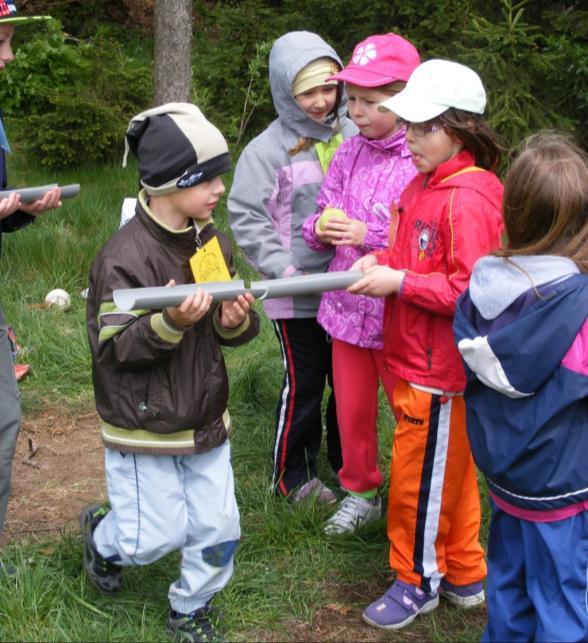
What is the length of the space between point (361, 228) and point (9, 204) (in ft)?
3.97

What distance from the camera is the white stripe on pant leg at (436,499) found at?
3193mm

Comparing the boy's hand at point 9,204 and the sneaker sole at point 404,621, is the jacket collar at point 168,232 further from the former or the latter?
the sneaker sole at point 404,621

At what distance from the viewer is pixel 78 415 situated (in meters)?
5.07

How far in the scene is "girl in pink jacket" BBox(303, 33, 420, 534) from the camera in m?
3.46

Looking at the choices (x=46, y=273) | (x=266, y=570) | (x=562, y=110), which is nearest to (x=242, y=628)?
(x=266, y=570)

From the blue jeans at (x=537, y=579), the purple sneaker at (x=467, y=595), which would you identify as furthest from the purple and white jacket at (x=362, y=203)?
the blue jeans at (x=537, y=579)

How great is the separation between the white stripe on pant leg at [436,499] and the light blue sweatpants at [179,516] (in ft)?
2.15

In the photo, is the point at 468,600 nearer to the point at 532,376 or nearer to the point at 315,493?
the point at 315,493

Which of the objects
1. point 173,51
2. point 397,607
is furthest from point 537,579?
point 173,51

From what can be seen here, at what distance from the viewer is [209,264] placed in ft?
9.52

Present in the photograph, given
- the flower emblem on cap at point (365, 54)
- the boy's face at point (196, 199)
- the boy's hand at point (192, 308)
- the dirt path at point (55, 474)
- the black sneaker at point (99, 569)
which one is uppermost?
the flower emblem on cap at point (365, 54)

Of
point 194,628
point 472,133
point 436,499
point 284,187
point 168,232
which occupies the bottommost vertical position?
point 194,628

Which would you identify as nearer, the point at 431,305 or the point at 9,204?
the point at 431,305

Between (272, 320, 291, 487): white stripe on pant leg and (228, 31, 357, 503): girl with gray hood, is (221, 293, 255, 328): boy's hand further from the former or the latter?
(272, 320, 291, 487): white stripe on pant leg
